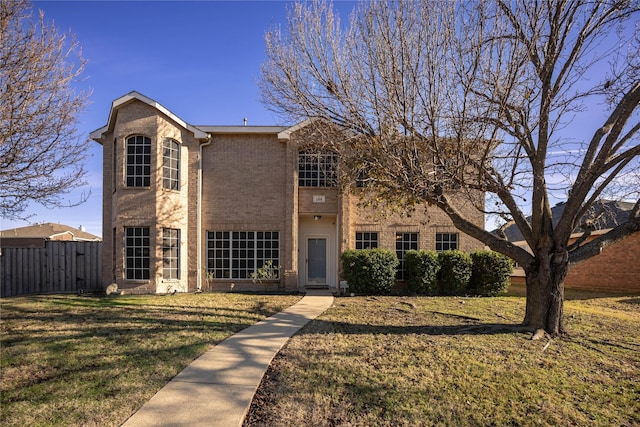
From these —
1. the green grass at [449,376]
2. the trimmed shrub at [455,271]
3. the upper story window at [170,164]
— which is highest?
the upper story window at [170,164]

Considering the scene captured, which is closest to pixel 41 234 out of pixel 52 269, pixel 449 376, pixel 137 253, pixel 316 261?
pixel 52 269

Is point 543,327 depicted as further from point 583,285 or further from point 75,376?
point 583,285

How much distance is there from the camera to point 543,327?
7.64 m

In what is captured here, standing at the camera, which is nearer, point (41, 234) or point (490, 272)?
point (490, 272)

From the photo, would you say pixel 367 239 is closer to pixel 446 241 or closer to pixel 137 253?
pixel 446 241

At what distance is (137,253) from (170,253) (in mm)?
1067

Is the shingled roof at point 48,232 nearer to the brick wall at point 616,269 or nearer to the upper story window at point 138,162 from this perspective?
the upper story window at point 138,162

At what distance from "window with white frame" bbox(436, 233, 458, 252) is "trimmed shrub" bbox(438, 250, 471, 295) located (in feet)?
3.98

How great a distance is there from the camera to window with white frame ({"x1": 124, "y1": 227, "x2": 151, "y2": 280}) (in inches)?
532

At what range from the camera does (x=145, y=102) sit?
13578mm

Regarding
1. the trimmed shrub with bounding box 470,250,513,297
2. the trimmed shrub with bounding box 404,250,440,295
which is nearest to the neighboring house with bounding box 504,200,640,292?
the trimmed shrub with bounding box 470,250,513,297

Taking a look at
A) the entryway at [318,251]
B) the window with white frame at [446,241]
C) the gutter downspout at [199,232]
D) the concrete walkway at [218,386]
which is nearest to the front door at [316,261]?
the entryway at [318,251]

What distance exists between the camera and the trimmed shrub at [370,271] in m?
13.4

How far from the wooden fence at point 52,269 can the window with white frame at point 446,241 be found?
12987mm
